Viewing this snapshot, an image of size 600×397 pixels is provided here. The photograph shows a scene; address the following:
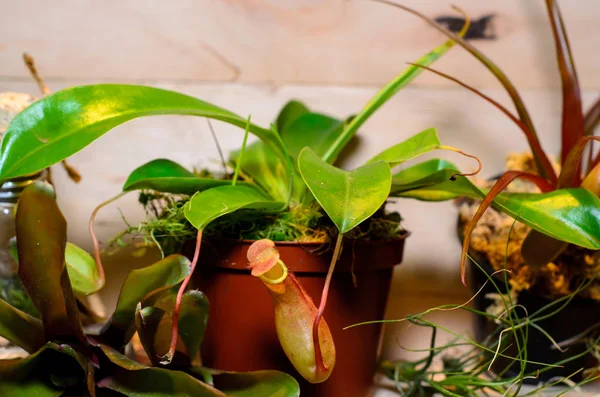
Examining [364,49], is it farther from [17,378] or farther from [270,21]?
[17,378]

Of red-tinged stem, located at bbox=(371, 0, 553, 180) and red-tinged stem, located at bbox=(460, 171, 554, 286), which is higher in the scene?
red-tinged stem, located at bbox=(371, 0, 553, 180)

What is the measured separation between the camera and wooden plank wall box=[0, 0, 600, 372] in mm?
851

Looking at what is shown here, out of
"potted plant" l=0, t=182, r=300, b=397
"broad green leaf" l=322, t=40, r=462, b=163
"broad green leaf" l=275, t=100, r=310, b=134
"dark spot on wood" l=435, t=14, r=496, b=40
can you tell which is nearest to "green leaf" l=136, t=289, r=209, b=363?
"potted plant" l=0, t=182, r=300, b=397

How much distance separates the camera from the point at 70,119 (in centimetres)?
48

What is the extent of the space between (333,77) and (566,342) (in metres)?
0.54

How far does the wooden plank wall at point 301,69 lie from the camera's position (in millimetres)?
851

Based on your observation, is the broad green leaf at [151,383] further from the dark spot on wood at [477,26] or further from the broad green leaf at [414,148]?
the dark spot on wood at [477,26]

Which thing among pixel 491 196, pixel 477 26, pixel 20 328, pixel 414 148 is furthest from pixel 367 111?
pixel 20 328

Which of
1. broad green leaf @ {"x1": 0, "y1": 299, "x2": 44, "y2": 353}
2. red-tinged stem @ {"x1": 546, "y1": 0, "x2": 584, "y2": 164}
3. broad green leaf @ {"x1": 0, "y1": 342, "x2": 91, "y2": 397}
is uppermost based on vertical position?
red-tinged stem @ {"x1": 546, "y1": 0, "x2": 584, "y2": 164}

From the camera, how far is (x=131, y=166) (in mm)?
859

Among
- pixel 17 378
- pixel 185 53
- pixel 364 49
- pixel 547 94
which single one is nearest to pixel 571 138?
pixel 547 94

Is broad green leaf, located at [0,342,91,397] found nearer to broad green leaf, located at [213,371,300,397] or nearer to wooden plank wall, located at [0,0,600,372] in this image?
broad green leaf, located at [213,371,300,397]

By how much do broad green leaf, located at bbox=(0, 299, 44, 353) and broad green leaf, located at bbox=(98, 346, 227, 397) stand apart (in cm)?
8

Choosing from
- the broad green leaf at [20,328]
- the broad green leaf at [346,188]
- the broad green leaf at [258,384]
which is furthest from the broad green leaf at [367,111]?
the broad green leaf at [20,328]
